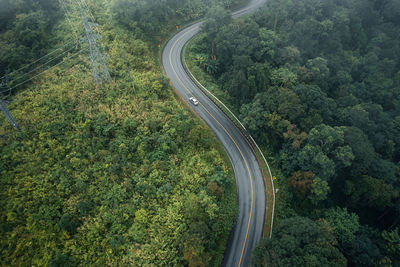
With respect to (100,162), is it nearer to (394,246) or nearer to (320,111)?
(320,111)

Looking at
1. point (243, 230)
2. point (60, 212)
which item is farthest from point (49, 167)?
point (243, 230)

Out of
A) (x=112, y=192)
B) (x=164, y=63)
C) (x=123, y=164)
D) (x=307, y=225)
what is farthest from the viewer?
(x=164, y=63)

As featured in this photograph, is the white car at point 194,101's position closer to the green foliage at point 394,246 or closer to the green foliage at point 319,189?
the green foliage at point 319,189

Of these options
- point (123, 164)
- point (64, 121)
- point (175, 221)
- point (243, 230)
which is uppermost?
point (64, 121)

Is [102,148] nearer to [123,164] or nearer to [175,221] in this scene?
[123,164]

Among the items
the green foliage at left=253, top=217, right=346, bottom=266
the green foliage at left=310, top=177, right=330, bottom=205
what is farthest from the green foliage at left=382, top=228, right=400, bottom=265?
the green foliage at left=253, top=217, right=346, bottom=266

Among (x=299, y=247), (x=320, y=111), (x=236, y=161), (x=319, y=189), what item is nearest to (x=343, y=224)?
(x=319, y=189)

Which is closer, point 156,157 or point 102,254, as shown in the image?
point 102,254
